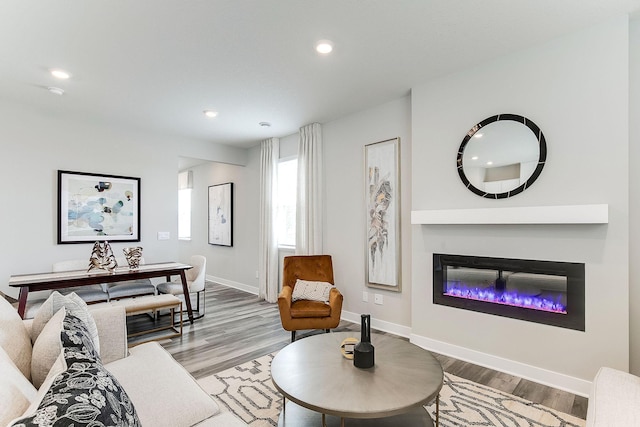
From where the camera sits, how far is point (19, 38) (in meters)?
2.44

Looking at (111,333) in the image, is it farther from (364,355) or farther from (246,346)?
(364,355)

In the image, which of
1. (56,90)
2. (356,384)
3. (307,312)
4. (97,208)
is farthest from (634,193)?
(97,208)

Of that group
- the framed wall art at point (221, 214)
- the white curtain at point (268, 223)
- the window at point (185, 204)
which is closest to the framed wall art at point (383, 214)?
the white curtain at point (268, 223)

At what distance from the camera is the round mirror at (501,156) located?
8.61 ft

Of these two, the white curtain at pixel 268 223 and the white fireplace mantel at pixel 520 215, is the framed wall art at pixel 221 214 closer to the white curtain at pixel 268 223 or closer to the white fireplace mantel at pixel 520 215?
the white curtain at pixel 268 223

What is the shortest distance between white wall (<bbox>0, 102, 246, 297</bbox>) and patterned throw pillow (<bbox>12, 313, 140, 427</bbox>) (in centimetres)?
377

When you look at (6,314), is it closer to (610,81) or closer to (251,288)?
(610,81)

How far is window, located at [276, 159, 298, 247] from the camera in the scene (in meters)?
5.27

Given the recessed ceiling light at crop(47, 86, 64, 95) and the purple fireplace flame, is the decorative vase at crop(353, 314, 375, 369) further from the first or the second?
the recessed ceiling light at crop(47, 86, 64, 95)

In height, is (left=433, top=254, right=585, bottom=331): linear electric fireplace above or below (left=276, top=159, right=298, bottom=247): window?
below

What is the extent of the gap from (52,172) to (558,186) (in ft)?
18.3

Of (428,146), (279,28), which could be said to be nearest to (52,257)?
(279,28)

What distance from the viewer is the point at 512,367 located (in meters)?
2.68

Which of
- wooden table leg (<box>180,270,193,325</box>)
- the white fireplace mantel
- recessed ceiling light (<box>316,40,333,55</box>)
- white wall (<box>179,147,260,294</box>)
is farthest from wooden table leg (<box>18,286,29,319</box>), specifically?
the white fireplace mantel
